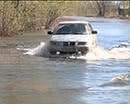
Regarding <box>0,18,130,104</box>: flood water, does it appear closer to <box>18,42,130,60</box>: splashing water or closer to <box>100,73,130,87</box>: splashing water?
<box>100,73,130,87</box>: splashing water

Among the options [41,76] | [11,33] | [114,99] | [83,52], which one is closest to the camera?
A: [114,99]

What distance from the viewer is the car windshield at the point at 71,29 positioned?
77.7 ft

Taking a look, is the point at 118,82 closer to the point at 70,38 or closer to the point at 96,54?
the point at 70,38

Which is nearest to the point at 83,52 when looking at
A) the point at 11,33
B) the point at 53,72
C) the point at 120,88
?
the point at 53,72

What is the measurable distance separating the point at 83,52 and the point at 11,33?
1608 cm

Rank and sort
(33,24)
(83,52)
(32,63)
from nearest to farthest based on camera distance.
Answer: (32,63) → (83,52) → (33,24)

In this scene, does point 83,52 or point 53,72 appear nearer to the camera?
point 53,72

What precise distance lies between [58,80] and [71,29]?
8556 millimetres

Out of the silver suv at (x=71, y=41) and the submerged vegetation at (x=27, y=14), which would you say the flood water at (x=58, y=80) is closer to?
the silver suv at (x=71, y=41)

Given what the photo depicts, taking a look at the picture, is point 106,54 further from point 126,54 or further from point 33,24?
point 33,24

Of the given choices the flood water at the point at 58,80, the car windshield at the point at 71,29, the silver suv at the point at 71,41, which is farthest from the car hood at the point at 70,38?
the flood water at the point at 58,80

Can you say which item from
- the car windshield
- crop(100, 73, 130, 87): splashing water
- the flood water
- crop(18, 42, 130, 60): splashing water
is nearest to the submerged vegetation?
crop(18, 42, 130, 60): splashing water

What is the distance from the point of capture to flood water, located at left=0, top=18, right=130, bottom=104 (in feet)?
40.3

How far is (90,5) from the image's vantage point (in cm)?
10425
